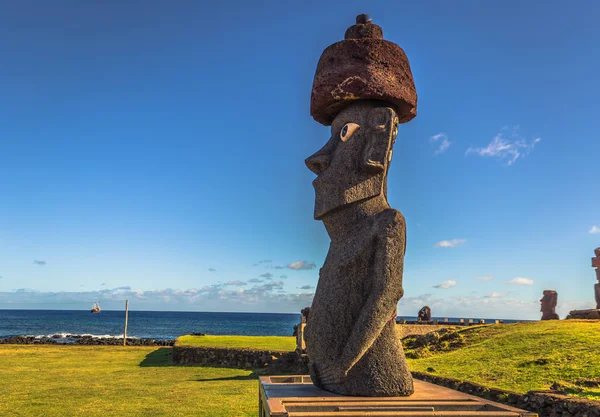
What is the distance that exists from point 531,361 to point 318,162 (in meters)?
Result: 9.18

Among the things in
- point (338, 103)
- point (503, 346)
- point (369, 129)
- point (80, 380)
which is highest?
point (338, 103)

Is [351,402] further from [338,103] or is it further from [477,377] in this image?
[477,377]

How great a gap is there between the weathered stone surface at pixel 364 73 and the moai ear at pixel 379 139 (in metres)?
0.24

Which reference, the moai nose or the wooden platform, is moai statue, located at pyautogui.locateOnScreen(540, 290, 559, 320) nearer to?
the wooden platform

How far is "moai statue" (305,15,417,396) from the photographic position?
4.96 metres

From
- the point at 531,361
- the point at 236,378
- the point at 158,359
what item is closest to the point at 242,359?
the point at 236,378

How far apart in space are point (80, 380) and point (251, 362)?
6188mm

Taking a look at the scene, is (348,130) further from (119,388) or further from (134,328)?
(134,328)

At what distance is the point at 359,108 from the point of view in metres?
5.79

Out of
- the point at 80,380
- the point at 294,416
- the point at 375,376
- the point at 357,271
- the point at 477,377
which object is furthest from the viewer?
the point at 80,380

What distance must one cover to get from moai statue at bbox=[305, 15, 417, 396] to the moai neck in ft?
0.04

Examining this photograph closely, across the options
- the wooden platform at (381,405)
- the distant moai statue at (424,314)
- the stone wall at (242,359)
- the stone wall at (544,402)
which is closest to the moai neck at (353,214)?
the wooden platform at (381,405)

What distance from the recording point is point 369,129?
18.4ft

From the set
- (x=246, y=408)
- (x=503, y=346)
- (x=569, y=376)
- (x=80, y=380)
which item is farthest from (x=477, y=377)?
(x=80, y=380)
